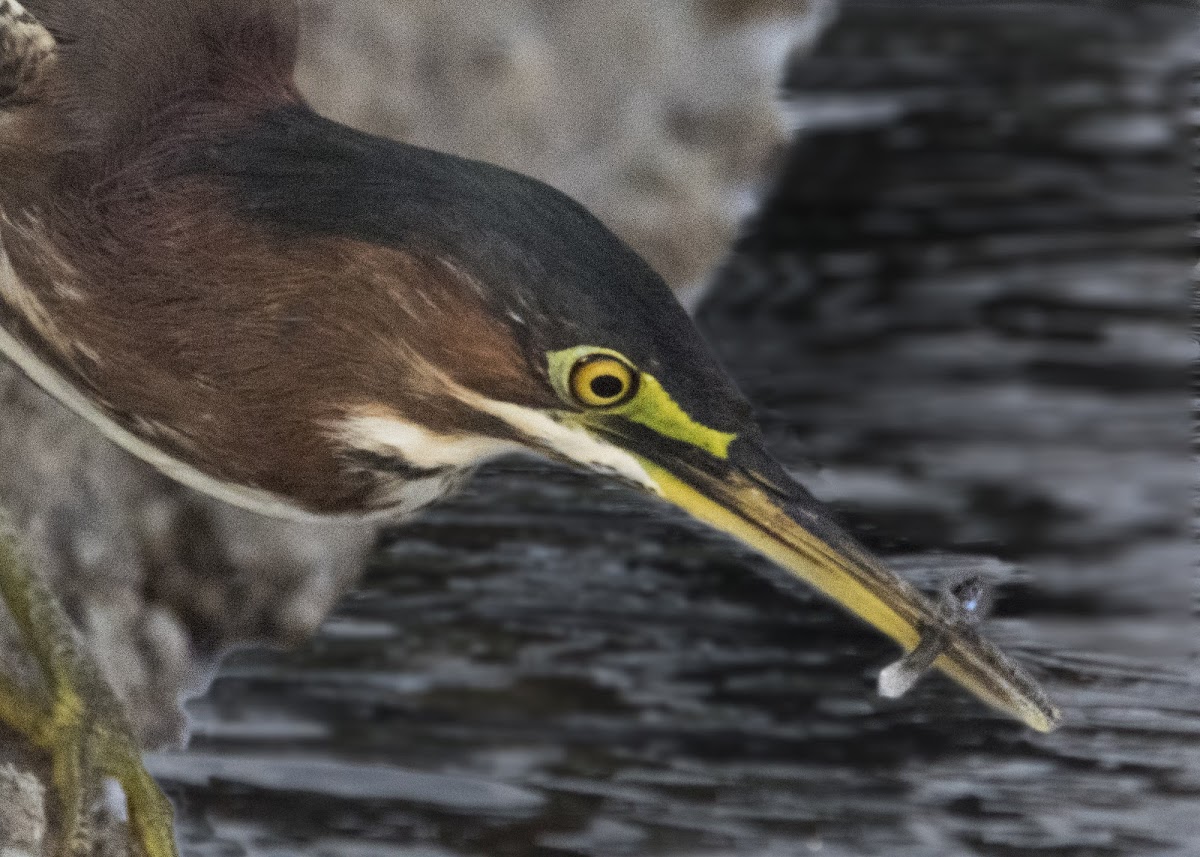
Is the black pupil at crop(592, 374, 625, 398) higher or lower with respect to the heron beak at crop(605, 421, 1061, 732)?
higher

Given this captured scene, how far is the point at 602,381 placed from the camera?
1.10m

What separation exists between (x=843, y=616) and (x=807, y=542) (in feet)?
1.91

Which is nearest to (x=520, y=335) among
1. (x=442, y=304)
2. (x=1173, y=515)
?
(x=442, y=304)

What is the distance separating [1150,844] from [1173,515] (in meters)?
0.39

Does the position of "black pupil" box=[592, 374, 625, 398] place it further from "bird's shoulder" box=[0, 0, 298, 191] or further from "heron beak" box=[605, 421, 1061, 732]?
"bird's shoulder" box=[0, 0, 298, 191]

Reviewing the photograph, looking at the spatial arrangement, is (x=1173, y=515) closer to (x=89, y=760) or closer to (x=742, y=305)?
(x=742, y=305)

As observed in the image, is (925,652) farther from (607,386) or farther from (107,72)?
(107,72)

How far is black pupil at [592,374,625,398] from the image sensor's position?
43.2 inches

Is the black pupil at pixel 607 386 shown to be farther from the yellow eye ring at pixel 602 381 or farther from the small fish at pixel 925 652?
the small fish at pixel 925 652

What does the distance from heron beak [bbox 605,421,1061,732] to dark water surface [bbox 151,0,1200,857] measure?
0.98 feet

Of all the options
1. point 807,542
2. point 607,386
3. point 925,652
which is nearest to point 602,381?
point 607,386

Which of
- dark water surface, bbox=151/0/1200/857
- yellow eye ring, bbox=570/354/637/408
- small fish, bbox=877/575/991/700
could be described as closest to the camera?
yellow eye ring, bbox=570/354/637/408

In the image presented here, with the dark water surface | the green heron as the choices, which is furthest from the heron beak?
the dark water surface


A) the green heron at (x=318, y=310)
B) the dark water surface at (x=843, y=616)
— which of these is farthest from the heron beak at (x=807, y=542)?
the dark water surface at (x=843, y=616)
